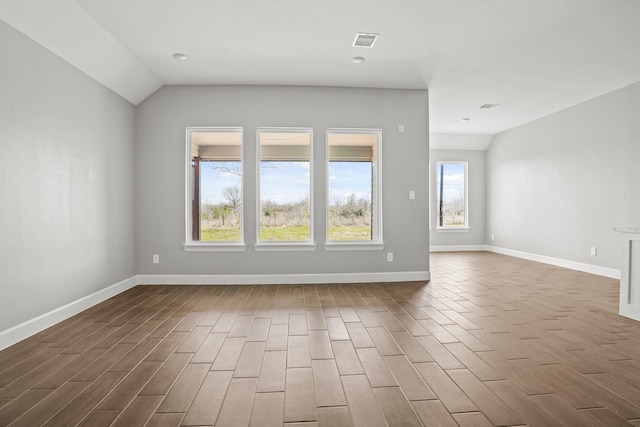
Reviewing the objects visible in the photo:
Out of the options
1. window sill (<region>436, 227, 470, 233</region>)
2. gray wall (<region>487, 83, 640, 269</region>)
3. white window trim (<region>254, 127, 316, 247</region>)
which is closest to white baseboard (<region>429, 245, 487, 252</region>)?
window sill (<region>436, 227, 470, 233</region>)

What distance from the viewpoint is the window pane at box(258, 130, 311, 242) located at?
5398 mm

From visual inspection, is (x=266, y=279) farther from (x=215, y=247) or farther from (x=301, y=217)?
(x=301, y=217)

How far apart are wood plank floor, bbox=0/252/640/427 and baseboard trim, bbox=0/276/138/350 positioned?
3.7 inches

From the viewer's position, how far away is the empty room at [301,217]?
2.23 m

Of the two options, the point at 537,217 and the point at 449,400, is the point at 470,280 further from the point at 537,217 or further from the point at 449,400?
the point at 449,400

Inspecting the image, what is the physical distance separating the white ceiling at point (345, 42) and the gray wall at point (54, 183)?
28 centimetres

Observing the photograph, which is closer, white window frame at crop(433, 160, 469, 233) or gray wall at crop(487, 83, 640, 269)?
gray wall at crop(487, 83, 640, 269)

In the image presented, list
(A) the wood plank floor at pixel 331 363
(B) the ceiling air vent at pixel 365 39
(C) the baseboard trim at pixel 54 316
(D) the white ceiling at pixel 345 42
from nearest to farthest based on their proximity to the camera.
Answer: (A) the wood plank floor at pixel 331 363
(C) the baseboard trim at pixel 54 316
(D) the white ceiling at pixel 345 42
(B) the ceiling air vent at pixel 365 39

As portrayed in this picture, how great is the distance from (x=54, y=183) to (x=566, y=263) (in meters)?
7.92

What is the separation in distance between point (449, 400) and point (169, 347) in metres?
2.12

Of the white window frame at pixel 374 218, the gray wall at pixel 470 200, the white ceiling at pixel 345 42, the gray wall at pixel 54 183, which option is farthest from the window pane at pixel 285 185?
the gray wall at pixel 470 200

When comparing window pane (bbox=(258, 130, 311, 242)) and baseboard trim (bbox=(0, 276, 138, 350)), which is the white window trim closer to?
window pane (bbox=(258, 130, 311, 242))

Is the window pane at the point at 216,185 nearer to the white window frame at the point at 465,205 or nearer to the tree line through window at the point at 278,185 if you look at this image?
the tree line through window at the point at 278,185

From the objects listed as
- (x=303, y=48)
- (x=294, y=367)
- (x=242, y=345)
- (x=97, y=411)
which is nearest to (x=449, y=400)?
(x=294, y=367)
